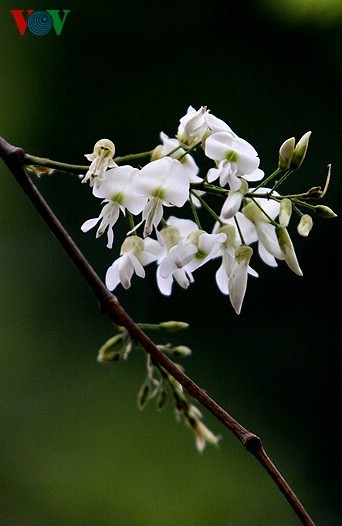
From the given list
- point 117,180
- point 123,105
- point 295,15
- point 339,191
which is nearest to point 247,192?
point 117,180

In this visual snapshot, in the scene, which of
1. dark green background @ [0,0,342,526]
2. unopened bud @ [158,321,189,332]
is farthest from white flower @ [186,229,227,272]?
dark green background @ [0,0,342,526]

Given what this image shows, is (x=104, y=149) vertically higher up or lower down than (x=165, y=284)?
higher up

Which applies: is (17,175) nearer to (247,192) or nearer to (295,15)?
(247,192)

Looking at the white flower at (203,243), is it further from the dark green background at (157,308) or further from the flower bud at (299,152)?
the dark green background at (157,308)

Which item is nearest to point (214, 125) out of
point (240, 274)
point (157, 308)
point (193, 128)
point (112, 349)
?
point (193, 128)

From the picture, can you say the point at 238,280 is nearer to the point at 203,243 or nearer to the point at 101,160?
the point at 203,243

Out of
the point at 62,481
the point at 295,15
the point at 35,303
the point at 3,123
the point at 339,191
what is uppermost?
the point at 295,15

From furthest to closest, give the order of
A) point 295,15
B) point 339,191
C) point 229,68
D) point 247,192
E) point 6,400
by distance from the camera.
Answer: point 229,68, point 6,400, point 339,191, point 295,15, point 247,192
